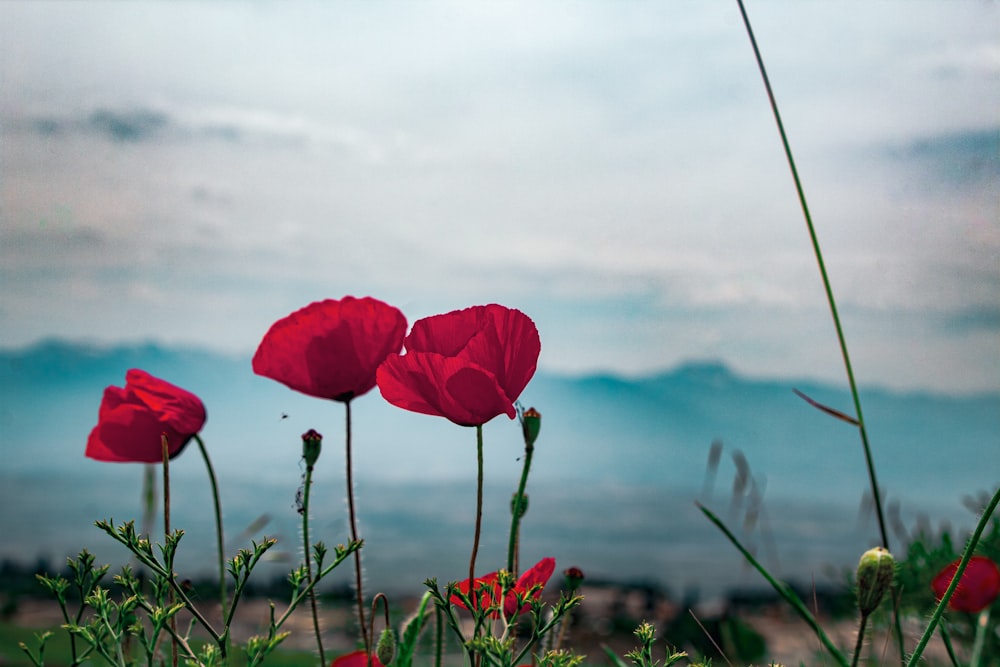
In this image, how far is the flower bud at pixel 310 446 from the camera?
2.57 feet

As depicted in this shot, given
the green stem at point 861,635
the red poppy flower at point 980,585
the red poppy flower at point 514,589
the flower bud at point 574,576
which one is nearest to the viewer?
the green stem at point 861,635

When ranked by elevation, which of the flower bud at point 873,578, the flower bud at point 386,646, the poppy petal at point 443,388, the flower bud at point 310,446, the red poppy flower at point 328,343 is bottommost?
the flower bud at point 386,646

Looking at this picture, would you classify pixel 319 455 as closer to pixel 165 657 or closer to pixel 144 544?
pixel 144 544

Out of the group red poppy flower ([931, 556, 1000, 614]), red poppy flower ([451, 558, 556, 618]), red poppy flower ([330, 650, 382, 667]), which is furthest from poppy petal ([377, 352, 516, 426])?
red poppy flower ([931, 556, 1000, 614])

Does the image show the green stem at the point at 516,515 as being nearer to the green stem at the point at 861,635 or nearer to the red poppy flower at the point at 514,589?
the red poppy flower at the point at 514,589

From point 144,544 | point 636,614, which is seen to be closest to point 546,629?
point 144,544

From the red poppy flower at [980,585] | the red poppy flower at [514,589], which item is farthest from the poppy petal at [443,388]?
the red poppy flower at [980,585]

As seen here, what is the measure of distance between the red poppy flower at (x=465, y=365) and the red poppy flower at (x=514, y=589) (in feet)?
0.42

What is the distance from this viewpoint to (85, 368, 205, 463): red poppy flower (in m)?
0.92

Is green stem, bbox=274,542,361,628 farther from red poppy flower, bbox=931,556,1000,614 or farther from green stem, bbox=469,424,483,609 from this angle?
red poppy flower, bbox=931,556,1000,614

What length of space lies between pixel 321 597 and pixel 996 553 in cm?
172

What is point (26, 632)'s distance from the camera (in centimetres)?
260

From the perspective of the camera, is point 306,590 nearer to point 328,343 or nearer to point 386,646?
point 386,646

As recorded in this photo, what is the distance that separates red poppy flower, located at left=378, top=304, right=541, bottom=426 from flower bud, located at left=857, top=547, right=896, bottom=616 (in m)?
0.29
